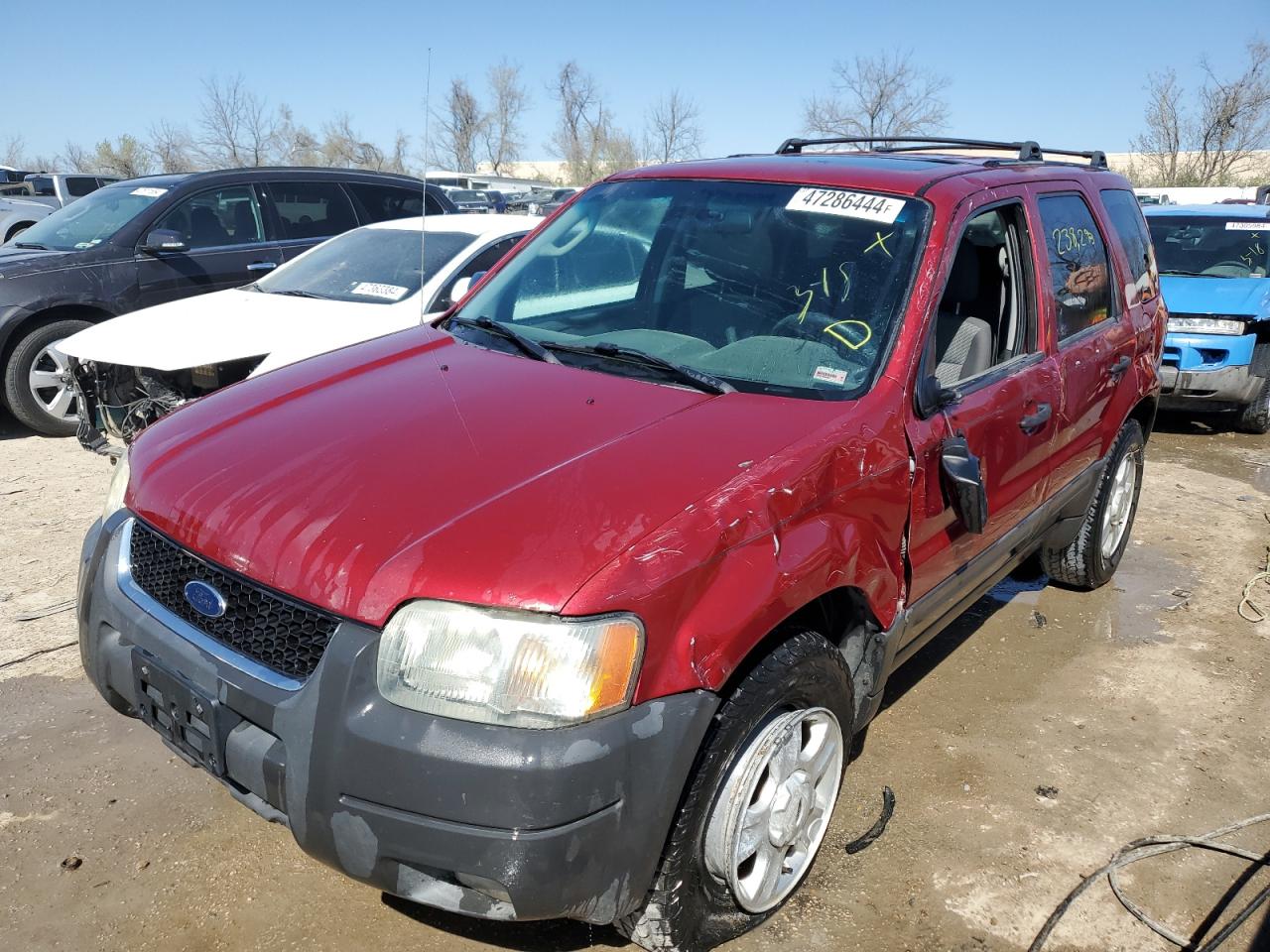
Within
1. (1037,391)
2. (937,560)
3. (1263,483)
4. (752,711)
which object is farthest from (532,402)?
(1263,483)

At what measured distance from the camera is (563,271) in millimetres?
3555

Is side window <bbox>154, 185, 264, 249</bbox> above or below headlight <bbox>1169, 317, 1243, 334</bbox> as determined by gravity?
above

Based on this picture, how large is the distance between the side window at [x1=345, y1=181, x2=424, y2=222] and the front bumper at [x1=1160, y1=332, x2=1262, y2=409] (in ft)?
20.4

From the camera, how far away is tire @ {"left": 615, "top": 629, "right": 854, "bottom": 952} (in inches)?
84.1

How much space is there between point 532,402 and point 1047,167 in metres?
2.45

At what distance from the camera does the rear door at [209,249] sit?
288 inches

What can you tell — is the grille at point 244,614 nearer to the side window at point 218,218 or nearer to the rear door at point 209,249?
the rear door at point 209,249

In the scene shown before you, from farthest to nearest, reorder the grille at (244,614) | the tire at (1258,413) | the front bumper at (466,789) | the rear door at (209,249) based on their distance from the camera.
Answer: the tire at (1258,413)
the rear door at (209,249)
the grille at (244,614)
the front bumper at (466,789)

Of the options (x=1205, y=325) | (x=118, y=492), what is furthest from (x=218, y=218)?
(x=1205, y=325)

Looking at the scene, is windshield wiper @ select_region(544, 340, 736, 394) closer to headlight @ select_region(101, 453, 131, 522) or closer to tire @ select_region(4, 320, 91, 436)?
headlight @ select_region(101, 453, 131, 522)

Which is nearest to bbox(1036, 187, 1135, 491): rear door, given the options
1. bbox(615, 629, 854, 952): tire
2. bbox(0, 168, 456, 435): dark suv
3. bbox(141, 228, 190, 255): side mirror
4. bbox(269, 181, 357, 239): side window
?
bbox(615, 629, 854, 952): tire

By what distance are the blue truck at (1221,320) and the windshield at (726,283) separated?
235 inches

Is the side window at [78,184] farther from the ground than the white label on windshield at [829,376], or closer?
closer

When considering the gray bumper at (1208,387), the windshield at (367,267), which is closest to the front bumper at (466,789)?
the windshield at (367,267)
